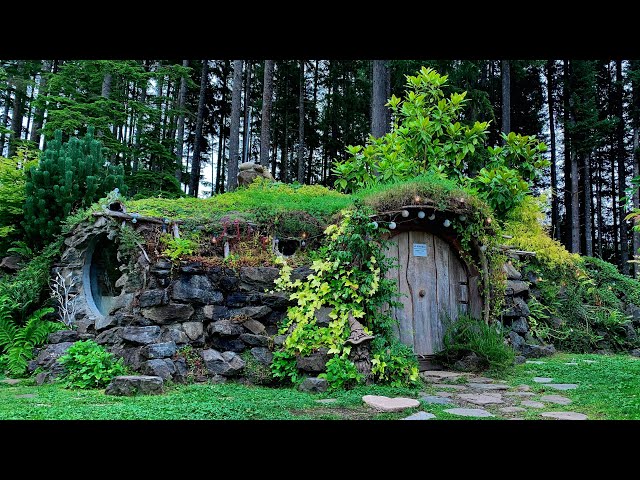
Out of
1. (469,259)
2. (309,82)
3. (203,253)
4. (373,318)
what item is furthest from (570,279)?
(309,82)

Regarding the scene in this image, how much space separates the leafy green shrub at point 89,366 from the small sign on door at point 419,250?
396 cm

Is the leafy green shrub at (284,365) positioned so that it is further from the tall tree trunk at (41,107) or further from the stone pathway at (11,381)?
the tall tree trunk at (41,107)

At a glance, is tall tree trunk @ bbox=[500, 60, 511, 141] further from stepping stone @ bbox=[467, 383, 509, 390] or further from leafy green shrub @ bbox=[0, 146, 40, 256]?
leafy green shrub @ bbox=[0, 146, 40, 256]

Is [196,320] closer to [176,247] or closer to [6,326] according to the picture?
[176,247]

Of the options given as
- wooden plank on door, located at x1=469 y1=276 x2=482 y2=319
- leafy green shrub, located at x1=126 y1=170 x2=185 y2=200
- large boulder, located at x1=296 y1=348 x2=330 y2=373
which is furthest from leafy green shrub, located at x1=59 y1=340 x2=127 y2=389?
leafy green shrub, located at x1=126 y1=170 x2=185 y2=200

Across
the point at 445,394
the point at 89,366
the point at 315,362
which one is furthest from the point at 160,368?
the point at 445,394

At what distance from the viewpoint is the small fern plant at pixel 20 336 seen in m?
5.99

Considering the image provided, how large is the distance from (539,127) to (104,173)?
60.2 ft

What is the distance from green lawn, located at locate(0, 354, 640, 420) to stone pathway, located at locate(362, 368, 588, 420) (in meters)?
0.09

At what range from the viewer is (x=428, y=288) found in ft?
22.1

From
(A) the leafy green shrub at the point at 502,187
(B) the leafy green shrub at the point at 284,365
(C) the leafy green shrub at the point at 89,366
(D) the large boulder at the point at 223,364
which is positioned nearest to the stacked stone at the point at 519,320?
(A) the leafy green shrub at the point at 502,187

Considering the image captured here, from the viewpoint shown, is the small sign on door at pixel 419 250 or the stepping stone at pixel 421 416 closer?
the stepping stone at pixel 421 416
